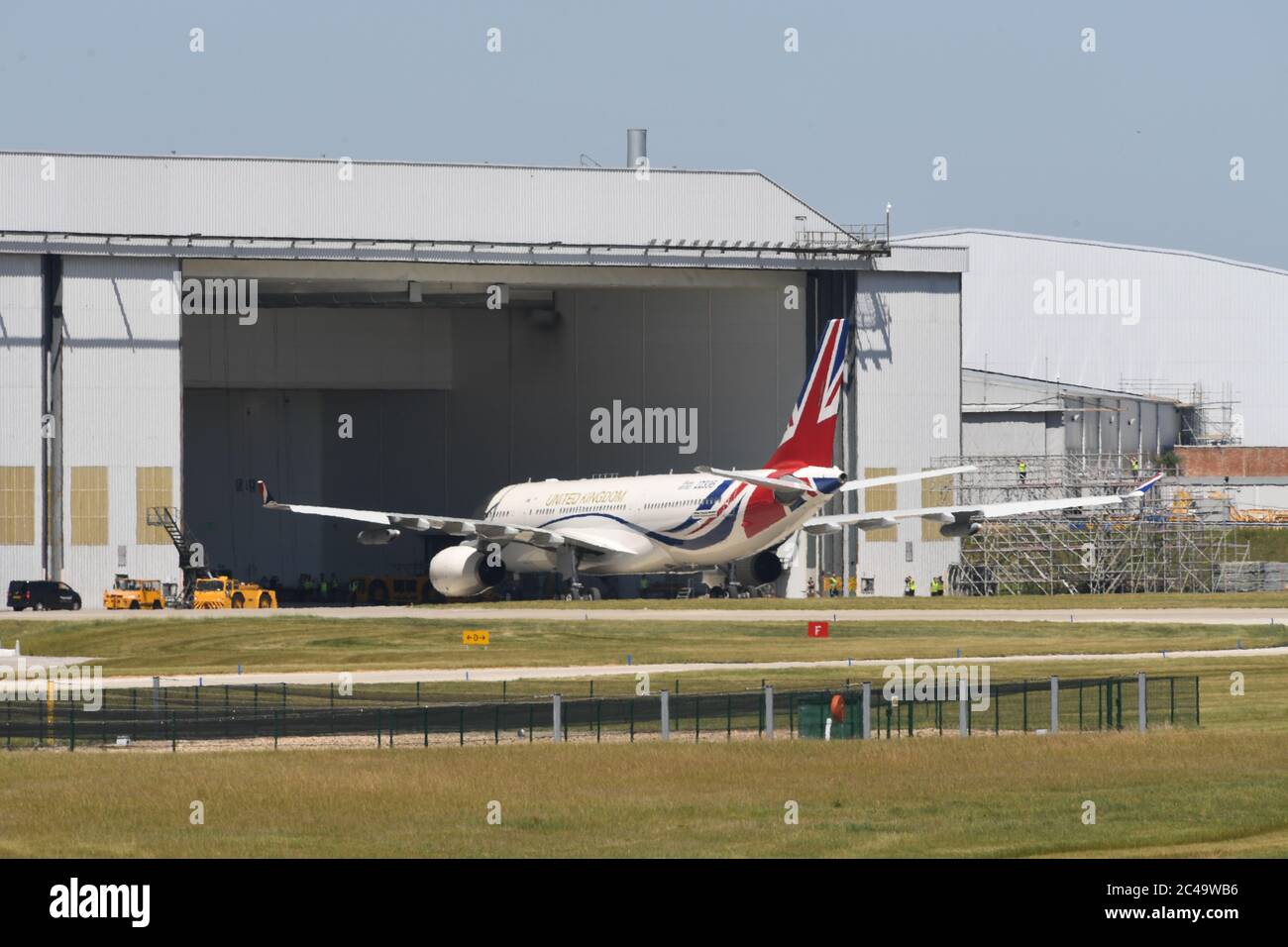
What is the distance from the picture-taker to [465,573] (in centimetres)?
8200

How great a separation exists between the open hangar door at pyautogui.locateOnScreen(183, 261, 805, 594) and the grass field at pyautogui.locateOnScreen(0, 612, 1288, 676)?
898 inches

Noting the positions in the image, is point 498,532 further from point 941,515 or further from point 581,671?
point 581,671

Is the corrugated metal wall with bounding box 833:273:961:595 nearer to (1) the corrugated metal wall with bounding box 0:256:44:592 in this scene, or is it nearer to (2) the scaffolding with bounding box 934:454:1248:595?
(2) the scaffolding with bounding box 934:454:1248:595

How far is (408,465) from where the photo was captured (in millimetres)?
105688

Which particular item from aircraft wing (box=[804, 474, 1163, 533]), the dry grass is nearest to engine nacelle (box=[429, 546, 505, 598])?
the dry grass

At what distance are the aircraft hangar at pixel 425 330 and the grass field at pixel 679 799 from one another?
44657 millimetres

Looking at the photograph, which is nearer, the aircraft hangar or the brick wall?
the aircraft hangar

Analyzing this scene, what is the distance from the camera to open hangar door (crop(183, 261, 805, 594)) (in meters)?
90.1

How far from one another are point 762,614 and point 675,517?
9500 millimetres

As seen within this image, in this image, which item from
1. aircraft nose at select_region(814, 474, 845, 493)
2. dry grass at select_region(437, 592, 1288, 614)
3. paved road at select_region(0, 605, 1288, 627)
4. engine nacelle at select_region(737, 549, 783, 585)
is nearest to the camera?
paved road at select_region(0, 605, 1288, 627)

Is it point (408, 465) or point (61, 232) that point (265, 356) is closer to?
point (408, 465)
